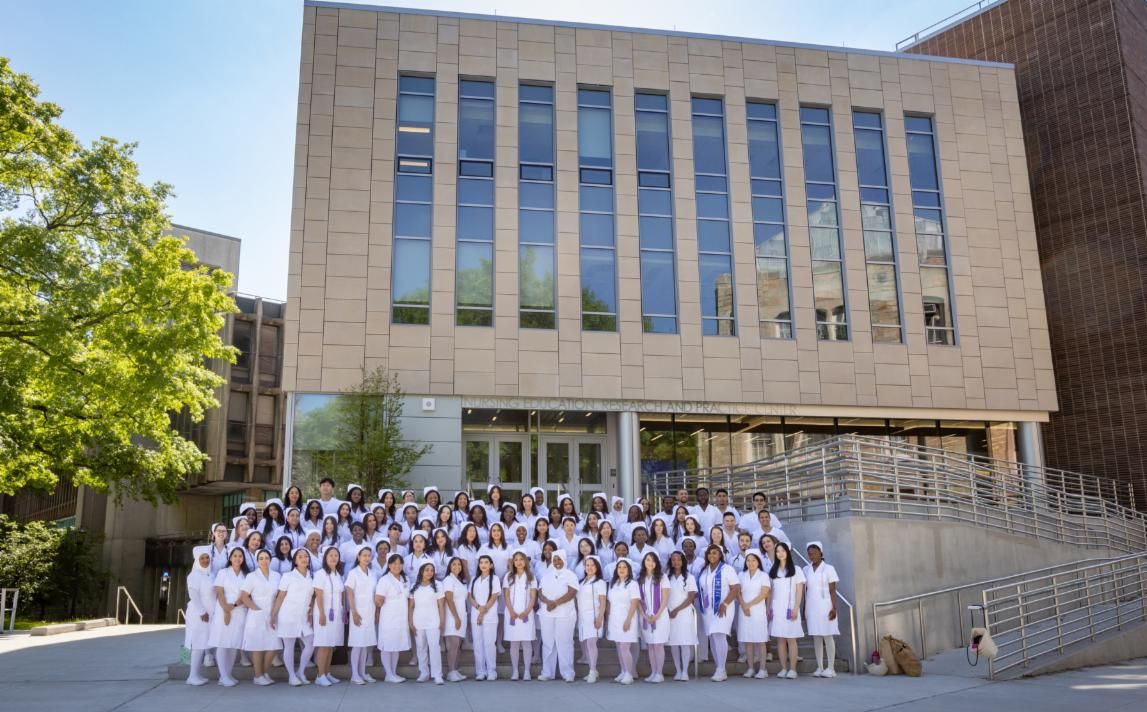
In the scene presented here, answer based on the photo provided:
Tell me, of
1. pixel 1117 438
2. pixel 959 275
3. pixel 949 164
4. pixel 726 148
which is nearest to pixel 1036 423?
pixel 1117 438

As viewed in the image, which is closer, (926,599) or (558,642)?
(558,642)

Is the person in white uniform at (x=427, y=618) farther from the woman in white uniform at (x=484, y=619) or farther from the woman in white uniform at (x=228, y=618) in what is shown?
the woman in white uniform at (x=228, y=618)

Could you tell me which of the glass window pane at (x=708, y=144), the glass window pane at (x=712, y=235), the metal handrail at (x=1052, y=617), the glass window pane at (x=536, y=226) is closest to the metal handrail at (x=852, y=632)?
the metal handrail at (x=1052, y=617)

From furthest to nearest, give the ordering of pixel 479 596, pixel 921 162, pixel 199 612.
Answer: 1. pixel 921 162
2. pixel 479 596
3. pixel 199 612

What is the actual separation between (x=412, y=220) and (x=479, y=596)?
39.9 feet

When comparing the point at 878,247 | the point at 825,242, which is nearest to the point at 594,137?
the point at 825,242

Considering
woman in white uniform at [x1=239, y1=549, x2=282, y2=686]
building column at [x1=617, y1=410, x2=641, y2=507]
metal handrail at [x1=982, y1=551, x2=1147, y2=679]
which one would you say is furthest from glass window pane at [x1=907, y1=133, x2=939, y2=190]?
woman in white uniform at [x1=239, y1=549, x2=282, y2=686]

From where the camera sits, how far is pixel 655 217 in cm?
2291

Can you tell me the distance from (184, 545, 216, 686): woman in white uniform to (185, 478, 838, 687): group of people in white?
2cm

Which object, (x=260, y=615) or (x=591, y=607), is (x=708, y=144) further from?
(x=260, y=615)

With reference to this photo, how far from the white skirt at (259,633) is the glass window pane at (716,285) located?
546 inches

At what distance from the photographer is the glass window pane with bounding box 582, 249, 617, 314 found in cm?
2206

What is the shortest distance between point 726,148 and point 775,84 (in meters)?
2.20

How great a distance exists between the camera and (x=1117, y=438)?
24.6 metres
